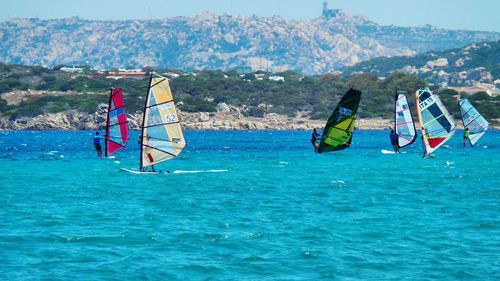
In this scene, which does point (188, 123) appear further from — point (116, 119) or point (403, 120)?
point (116, 119)

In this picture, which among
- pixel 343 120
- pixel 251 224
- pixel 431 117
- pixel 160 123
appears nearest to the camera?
pixel 251 224

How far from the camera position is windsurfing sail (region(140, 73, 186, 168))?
165 ft

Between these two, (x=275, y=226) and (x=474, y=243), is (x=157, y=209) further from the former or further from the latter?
(x=474, y=243)

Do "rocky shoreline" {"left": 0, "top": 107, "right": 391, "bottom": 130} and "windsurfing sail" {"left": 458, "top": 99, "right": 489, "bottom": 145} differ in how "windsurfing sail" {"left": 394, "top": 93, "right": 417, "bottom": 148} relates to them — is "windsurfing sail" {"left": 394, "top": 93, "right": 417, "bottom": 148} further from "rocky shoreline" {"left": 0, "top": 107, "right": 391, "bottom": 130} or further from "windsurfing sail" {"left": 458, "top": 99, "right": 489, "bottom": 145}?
"rocky shoreline" {"left": 0, "top": 107, "right": 391, "bottom": 130}

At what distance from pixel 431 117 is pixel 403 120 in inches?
106

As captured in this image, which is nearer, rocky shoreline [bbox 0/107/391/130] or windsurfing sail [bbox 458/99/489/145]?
windsurfing sail [bbox 458/99/489/145]

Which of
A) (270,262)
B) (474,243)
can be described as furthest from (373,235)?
(270,262)

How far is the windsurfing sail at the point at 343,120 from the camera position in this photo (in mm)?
57344

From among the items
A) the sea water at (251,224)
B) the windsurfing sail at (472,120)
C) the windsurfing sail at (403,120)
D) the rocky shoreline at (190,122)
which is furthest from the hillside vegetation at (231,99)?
the sea water at (251,224)

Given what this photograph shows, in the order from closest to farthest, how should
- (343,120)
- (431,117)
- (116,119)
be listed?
1. (343,120)
2. (116,119)
3. (431,117)

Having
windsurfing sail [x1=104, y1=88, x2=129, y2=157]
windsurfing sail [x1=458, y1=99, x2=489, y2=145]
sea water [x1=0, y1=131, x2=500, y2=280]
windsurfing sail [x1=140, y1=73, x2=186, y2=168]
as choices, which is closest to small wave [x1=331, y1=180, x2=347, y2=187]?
sea water [x1=0, y1=131, x2=500, y2=280]

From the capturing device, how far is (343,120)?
2277 inches

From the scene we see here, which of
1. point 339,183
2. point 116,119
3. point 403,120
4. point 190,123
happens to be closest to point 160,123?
point 339,183

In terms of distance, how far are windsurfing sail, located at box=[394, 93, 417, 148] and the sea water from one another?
17.0 ft
